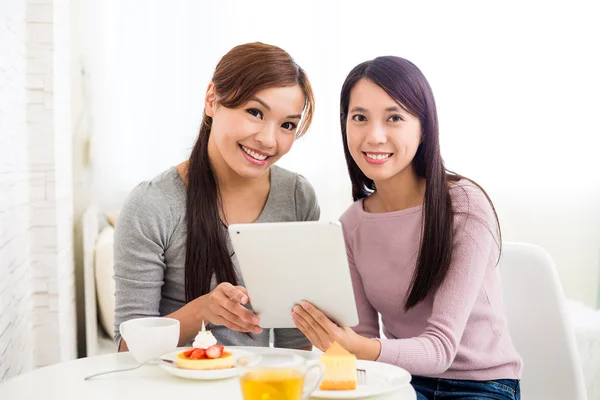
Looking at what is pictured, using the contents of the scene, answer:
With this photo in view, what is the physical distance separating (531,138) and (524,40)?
392 mm

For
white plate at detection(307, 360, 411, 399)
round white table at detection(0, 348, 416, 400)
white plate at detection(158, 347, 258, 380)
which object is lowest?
round white table at detection(0, 348, 416, 400)

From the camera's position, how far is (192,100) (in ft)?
9.42

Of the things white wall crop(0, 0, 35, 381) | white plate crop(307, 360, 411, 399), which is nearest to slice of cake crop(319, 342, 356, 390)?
white plate crop(307, 360, 411, 399)

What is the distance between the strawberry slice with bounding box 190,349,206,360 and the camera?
112 centimetres

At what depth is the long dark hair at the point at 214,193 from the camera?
1.55 metres

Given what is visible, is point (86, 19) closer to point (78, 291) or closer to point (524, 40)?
point (78, 291)

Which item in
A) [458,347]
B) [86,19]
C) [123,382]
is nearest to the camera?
[123,382]

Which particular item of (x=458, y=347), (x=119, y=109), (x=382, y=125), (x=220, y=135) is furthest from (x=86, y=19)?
(x=458, y=347)

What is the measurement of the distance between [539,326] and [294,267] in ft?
2.55

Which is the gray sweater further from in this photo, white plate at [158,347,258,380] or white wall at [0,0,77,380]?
white plate at [158,347,258,380]

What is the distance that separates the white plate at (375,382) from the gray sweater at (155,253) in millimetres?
566

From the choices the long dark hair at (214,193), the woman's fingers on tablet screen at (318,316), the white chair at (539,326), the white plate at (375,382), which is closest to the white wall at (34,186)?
the long dark hair at (214,193)

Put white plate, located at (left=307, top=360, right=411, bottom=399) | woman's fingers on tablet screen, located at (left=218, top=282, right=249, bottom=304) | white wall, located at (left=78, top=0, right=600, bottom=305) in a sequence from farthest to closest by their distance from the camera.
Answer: white wall, located at (left=78, top=0, right=600, bottom=305) < woman's fingers on tablet screen, located at (left=218, top=282, right=249, bottom=304) < white plate, located at (left=307, top=360, right=411, bottom=399)

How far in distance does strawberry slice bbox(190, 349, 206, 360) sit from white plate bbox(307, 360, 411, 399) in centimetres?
21
